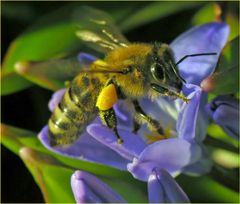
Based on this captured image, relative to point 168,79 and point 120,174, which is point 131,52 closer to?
point 168,79

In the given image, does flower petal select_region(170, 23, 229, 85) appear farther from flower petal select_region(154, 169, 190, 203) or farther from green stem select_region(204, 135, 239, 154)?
flower petal select_region(154, 169, 190, 203)

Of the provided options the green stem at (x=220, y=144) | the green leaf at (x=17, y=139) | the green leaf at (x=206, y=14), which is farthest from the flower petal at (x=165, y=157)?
the green leaf at (x=206, y=14)

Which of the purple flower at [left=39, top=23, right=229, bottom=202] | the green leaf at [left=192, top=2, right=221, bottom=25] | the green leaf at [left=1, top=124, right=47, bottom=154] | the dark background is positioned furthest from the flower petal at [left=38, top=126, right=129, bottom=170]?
the green leaf at [left=192, top=2, right=221, bottom=25]

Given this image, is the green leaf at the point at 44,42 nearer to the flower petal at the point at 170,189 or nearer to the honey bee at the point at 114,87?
the honey bee at the point at 114,87

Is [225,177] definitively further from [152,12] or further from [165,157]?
[152,12]

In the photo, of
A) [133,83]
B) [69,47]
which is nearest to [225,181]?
[133,83]

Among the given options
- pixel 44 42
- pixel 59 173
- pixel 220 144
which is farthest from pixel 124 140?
pixel 44 42
